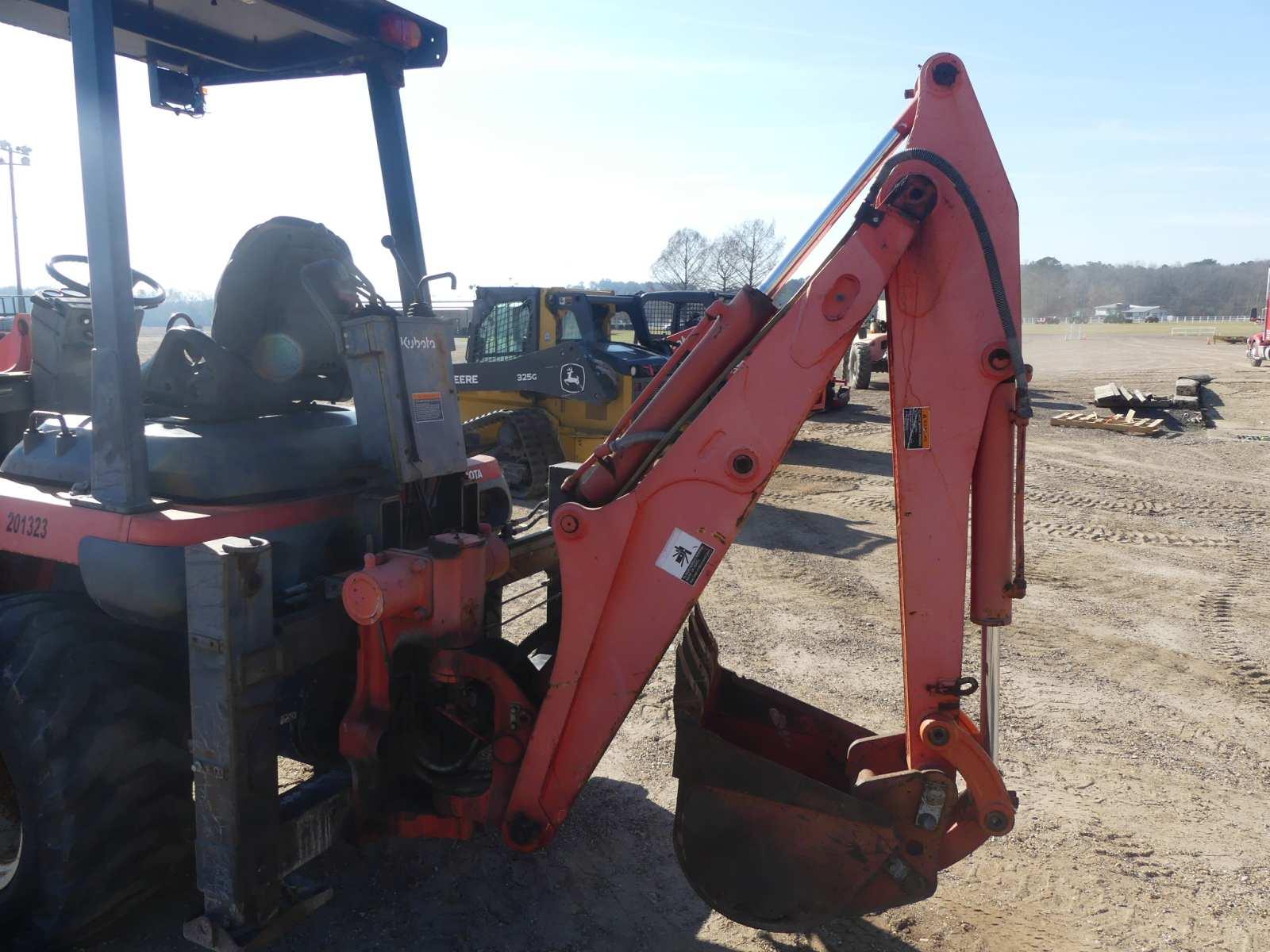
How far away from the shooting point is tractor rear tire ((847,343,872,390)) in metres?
20.7

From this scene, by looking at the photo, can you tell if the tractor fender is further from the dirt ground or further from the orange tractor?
the dirt ground

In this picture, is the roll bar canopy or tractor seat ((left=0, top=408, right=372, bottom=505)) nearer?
the roll bar canopy

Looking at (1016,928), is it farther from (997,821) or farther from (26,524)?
(26,524)

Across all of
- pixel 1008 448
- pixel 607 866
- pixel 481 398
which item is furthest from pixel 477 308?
pixel 1008 448

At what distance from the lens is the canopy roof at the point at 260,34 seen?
10.7 ft

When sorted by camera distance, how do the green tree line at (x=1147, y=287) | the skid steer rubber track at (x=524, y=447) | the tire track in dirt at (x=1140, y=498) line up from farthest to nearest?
1. the green tree line at (x=1147, y=287)
2. the skid steer rubber track at (x=524, y=447)
3. the tire track in dirt at (x=1140, y=498)

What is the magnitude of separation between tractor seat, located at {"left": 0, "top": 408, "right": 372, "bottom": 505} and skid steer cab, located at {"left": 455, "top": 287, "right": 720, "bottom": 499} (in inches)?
256

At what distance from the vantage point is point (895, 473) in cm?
270

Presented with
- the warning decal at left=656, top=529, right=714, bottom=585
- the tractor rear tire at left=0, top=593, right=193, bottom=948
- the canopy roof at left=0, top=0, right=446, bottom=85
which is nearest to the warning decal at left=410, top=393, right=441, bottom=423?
the warning decal at left=656, top=529, right=714, bottom=585

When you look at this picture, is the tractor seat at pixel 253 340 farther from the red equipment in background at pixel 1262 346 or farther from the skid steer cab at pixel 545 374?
the red equipment in background at pixel 1262 346

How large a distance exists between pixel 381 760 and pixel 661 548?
1.21m

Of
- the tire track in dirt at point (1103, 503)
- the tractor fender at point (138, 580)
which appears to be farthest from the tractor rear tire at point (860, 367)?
the tractor fender at point (138, 580)

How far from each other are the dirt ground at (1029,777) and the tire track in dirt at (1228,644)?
19 millimetres

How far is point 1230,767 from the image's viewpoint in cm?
448
